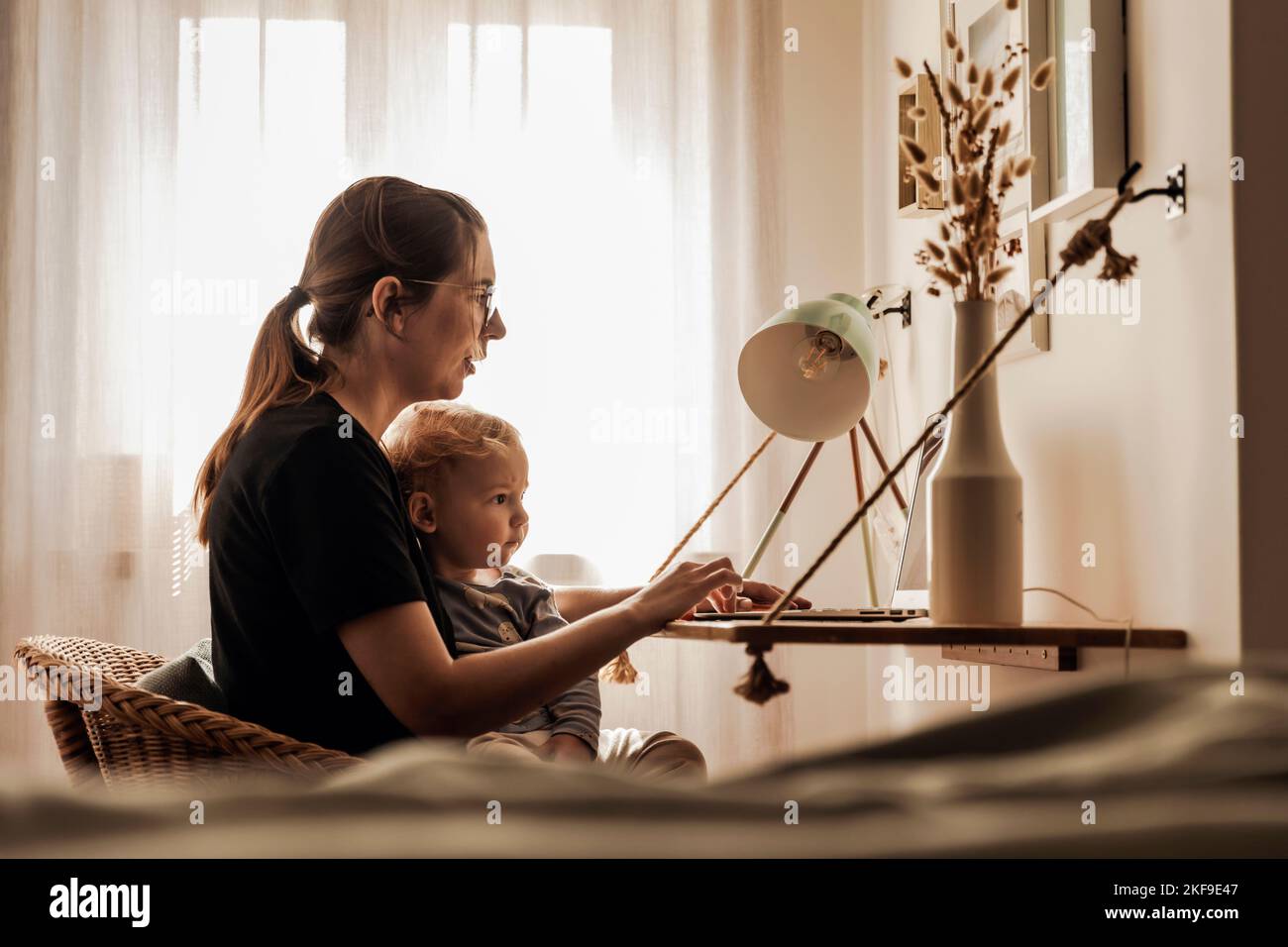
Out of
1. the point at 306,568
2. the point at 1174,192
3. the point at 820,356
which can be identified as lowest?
the point at 306,568

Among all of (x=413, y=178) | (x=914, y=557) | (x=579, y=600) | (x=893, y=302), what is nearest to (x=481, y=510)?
(x=579, y=600)

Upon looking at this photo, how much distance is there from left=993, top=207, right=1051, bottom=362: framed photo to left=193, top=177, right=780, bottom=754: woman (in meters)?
0.74

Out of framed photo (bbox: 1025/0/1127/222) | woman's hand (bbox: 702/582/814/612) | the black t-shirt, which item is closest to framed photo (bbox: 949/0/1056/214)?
framed photo (bbox: 1025/0/1127/222)

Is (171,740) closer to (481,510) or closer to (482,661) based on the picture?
(482,661)

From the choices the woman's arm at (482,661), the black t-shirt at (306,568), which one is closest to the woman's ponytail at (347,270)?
the black t-shirt at (306,568)

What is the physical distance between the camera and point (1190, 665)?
235mm

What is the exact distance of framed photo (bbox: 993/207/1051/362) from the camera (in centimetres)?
162

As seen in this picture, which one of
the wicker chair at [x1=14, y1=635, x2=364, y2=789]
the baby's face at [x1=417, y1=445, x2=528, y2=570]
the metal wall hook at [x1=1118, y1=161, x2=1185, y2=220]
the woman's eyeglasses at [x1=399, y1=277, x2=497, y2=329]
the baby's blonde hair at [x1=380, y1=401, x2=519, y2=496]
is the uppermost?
the metal wall hook at [x1=1118, y1=161, x2=1185, y2=220]

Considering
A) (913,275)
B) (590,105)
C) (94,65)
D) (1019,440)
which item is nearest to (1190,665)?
(1019,440)

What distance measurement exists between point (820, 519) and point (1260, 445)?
171 centimetres

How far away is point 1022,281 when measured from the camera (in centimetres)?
171

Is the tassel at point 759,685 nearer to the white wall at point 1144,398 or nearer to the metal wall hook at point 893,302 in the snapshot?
the white wall at point 1144,398

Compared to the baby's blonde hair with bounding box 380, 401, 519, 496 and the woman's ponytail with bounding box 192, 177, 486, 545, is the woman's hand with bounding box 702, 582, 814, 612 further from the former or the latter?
the woman's ponytail with bounding box 192, 177, 486, 545

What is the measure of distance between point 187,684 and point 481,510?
1.42ft
